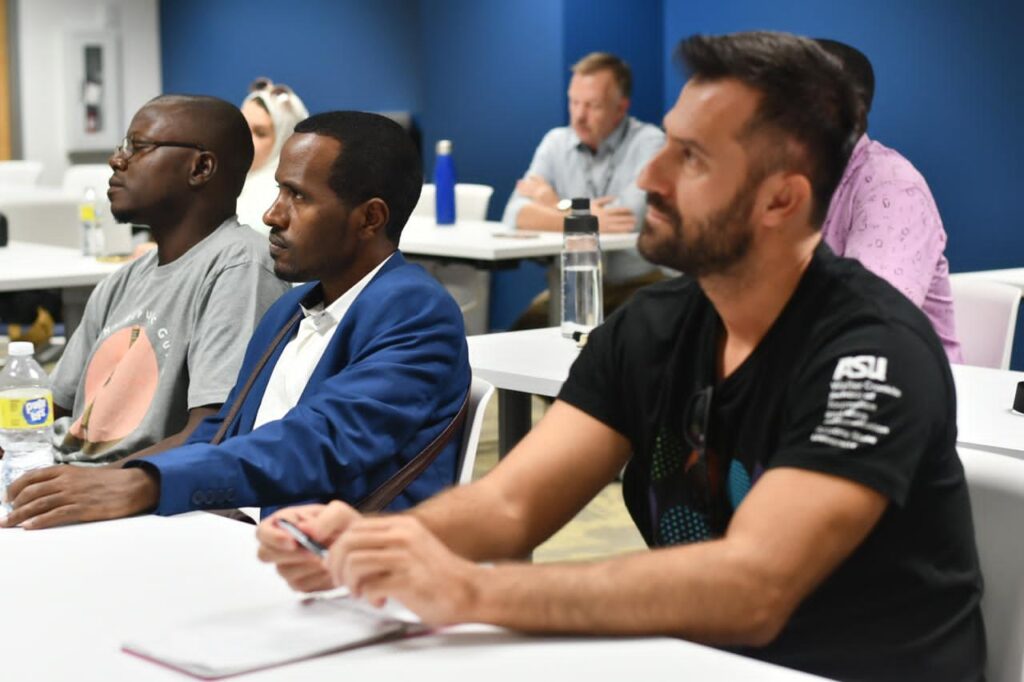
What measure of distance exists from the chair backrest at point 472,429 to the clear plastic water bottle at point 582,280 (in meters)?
1.12

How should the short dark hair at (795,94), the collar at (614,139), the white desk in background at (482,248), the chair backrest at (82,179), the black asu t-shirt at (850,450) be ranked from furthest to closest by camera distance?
the chair backrest at (82,179) < the collar at (614,139) < the white desk in background at (482,248) < the short dark hair at (795,94) < the black asu t-shirt at (850,450)

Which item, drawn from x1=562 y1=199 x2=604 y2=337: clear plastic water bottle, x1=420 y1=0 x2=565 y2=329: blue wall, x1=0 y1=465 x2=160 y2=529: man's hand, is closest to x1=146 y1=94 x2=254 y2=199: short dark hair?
x1=562 y1=199 x2=604 y2=337: clear plastic water bottle

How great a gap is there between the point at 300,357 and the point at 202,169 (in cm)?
63

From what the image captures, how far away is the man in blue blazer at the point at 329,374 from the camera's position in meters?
1.97

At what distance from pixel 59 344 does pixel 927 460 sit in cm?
604

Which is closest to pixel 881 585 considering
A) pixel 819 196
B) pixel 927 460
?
pixel 927 460

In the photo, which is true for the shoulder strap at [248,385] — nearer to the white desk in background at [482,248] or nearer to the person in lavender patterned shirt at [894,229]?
the person in lavender patterned shirt at [894,229]

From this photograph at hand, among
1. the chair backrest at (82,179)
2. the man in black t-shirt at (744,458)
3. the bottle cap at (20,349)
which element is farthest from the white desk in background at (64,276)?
the man in black t-shirt at (744,458)

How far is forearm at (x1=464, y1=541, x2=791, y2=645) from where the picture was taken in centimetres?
136

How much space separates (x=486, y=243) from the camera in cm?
531

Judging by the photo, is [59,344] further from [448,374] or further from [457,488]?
[457,488]

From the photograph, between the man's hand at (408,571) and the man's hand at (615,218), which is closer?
the man's hand at (408,571)

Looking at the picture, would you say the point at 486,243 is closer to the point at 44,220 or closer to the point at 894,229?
the point at 44,220

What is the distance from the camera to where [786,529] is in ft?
4.53
